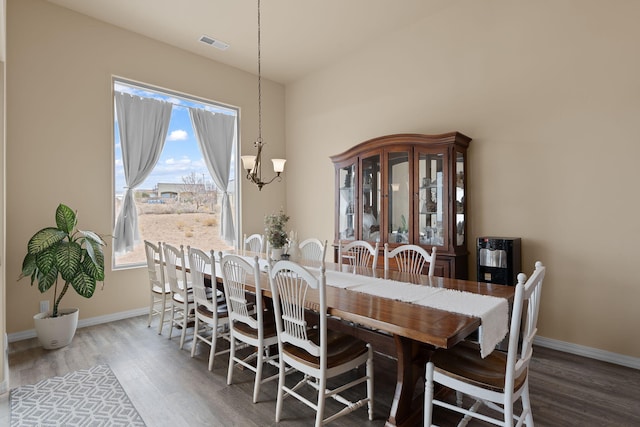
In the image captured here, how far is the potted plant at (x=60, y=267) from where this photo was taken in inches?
126

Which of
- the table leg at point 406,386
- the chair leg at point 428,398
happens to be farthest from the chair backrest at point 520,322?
the table leg at point 406,386

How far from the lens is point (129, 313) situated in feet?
13.9

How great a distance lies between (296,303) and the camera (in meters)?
2.04

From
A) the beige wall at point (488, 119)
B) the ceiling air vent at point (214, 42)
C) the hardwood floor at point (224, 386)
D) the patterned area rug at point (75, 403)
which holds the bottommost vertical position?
the patterned area rug at point (75, 403)

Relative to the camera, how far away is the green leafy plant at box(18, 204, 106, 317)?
320 centimetres

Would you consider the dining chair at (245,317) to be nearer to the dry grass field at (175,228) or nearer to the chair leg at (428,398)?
the chair leg at (428,398)

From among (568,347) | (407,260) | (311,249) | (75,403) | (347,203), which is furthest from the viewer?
(347,203)

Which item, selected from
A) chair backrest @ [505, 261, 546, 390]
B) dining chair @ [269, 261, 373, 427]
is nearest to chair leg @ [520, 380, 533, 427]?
chair backrest @ [505, 261, 546, 390]

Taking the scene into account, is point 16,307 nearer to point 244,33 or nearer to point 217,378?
point 217,378

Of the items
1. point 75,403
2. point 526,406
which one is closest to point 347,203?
point 526,406

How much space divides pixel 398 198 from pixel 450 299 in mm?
1935

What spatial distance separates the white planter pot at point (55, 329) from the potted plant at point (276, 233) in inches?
85.0

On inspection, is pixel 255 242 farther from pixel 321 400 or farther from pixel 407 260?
pixel 321 400

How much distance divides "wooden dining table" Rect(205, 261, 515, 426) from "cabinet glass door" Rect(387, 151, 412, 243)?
4.24 feet
